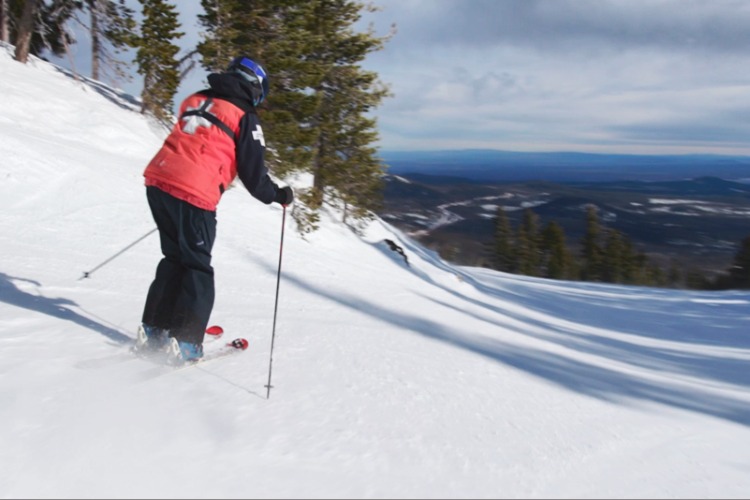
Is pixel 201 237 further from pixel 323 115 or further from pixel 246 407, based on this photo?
pixel 323 115

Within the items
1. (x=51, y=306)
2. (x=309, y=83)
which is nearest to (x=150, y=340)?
(x=51, y=306)

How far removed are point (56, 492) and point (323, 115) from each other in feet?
57.9

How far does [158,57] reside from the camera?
15.0 m

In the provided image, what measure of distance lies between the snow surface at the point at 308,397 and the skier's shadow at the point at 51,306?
0.07 feet

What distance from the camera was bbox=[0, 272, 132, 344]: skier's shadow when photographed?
149 inches

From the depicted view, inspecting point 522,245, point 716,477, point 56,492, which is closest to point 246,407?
point 56,492

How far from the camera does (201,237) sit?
3.28m

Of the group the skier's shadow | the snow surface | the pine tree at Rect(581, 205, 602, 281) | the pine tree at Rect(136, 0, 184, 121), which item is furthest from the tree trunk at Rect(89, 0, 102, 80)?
the pine tree at Rect(581, 205, 602, 281)

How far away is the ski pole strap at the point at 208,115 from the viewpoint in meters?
3.14

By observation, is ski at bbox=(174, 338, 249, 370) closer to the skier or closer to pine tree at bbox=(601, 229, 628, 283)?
the skier

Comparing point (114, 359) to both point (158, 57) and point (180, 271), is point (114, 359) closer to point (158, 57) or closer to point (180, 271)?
point (180, 271)

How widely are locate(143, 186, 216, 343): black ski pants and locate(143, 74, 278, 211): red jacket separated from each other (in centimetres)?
10

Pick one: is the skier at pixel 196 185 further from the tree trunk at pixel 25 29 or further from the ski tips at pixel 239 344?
the tree trunk at pixel 25 29

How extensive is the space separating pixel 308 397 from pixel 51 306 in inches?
101
